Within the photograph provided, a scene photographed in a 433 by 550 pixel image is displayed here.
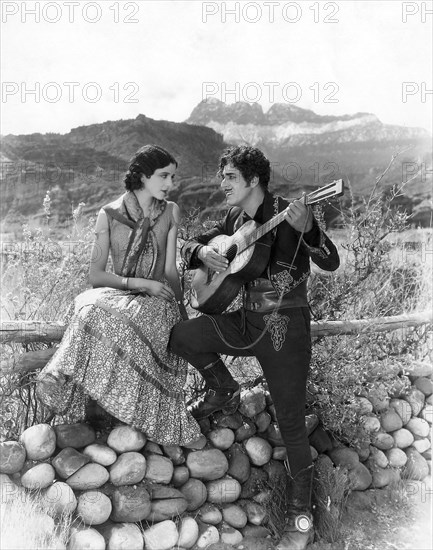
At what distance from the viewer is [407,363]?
4293mm

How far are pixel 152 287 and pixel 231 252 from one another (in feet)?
1.60

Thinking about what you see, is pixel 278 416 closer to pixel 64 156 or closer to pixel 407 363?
pixel 407 363

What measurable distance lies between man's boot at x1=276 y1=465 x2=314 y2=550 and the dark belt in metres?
0.89

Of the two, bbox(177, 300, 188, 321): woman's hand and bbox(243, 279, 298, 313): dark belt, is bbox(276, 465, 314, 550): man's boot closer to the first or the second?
bbox(243, 279, 298, 313): dark belt

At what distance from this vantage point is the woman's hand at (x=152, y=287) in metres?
3.23

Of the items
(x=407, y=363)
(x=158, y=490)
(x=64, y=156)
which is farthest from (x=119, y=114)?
(x=158, y=490)

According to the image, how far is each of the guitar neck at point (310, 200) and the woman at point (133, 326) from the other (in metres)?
0.53

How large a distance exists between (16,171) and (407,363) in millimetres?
10264

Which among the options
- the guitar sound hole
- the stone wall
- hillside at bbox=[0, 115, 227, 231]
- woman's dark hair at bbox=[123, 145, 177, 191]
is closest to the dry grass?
the stone wall

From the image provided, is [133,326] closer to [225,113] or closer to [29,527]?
[29,527]

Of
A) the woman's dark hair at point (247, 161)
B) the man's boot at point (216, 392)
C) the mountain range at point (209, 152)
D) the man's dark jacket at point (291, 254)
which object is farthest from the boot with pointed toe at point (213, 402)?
the mountain range at point (209, 152)

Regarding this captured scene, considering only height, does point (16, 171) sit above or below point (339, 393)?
above

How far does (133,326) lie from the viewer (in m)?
3.04

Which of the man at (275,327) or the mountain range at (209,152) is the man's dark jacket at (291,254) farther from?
the mountain range at (209,152)
